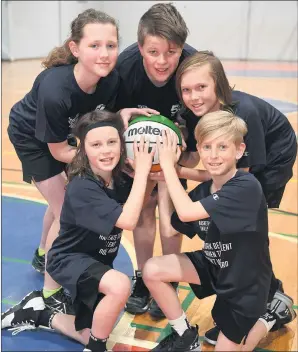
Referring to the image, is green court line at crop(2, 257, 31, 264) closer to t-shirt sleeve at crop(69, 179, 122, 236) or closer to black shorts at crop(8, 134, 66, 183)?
black shorts at crop(8, 134, 66, 183)

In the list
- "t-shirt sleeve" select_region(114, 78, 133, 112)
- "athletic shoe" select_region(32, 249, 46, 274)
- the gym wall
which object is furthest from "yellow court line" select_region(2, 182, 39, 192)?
the gym wall

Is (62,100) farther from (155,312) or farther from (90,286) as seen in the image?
(155,312)

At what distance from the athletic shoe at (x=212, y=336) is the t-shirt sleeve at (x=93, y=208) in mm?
960

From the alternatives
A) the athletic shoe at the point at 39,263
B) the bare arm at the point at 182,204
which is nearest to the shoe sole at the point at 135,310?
the athletic shoe at the point at 39,263

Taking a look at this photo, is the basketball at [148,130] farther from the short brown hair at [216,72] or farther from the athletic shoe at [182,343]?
the athletic shoe at [182,343]

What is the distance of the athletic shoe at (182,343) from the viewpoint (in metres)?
2.67

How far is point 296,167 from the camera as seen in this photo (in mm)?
6160

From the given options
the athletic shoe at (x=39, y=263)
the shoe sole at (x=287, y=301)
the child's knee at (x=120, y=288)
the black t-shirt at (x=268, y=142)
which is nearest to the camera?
the child's knee at (x=120, y=288)

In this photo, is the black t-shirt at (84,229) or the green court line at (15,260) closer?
the black t-shirt at (84,229)

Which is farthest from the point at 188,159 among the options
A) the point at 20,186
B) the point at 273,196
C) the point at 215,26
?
the point at 215,26

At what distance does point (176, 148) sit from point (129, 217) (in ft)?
1.42

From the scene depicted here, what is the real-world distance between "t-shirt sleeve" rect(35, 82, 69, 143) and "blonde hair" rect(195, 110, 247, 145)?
78 centimetres

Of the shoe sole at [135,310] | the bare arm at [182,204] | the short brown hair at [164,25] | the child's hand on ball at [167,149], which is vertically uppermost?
the short brown hair at [164,25]

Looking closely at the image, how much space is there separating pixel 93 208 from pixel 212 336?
1.08m
